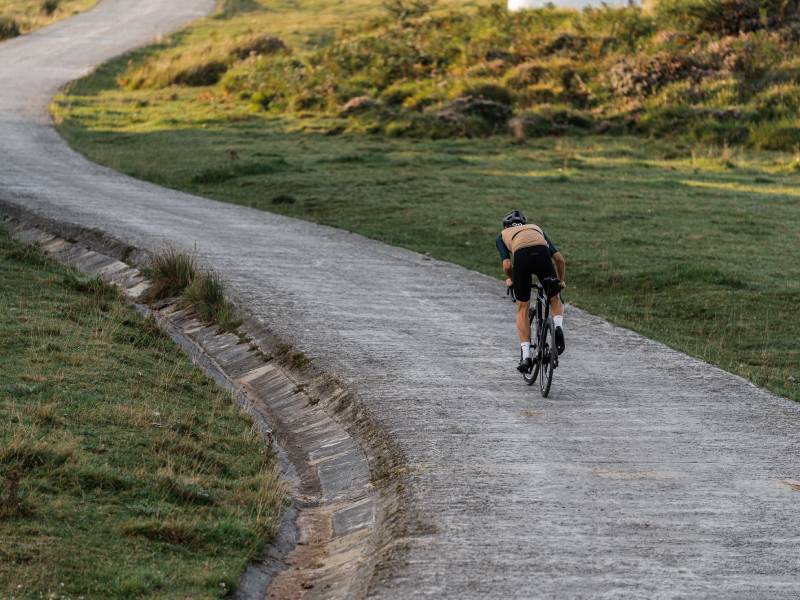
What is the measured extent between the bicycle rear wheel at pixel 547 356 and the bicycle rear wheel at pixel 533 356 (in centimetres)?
10

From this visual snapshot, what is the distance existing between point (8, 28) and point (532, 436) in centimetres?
6076

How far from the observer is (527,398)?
12820 millimetres

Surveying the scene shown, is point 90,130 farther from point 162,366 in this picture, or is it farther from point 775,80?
point 162,366

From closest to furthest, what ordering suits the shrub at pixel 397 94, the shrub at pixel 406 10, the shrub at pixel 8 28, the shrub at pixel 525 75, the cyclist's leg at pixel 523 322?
the cyclist's leg at pixel 523 322
the shrub at pixel 397 94
the shrub at pixel 525 75
the shrub at pixel 406 10
the shrub at pixel 8 28

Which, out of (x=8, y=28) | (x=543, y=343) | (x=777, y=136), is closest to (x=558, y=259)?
(x=543, y=343)

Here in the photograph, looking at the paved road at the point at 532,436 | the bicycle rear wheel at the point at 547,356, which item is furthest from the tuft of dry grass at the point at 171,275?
the bicycle rear wheel at the point at 547,356

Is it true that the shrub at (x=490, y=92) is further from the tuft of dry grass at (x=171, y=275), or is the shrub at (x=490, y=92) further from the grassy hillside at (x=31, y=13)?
the grassy hillside at (x=31, y=13)

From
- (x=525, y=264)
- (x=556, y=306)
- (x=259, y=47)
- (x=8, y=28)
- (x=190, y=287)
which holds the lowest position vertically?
(x=190, y=287)

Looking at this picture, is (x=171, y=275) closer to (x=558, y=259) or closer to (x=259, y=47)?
(x=558, y=259)

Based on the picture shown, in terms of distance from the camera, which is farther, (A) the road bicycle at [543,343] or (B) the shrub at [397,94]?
(B) the shrub at [397,94]

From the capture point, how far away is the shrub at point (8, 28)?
2569 inches

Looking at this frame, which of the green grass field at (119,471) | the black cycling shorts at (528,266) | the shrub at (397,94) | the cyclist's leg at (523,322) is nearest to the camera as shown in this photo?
the green grass field at (119,471)

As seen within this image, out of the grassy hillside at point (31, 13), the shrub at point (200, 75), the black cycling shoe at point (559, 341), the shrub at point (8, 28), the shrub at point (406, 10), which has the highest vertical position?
the grassy hillside at point (31, 13)

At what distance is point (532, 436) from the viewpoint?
37.3ft
